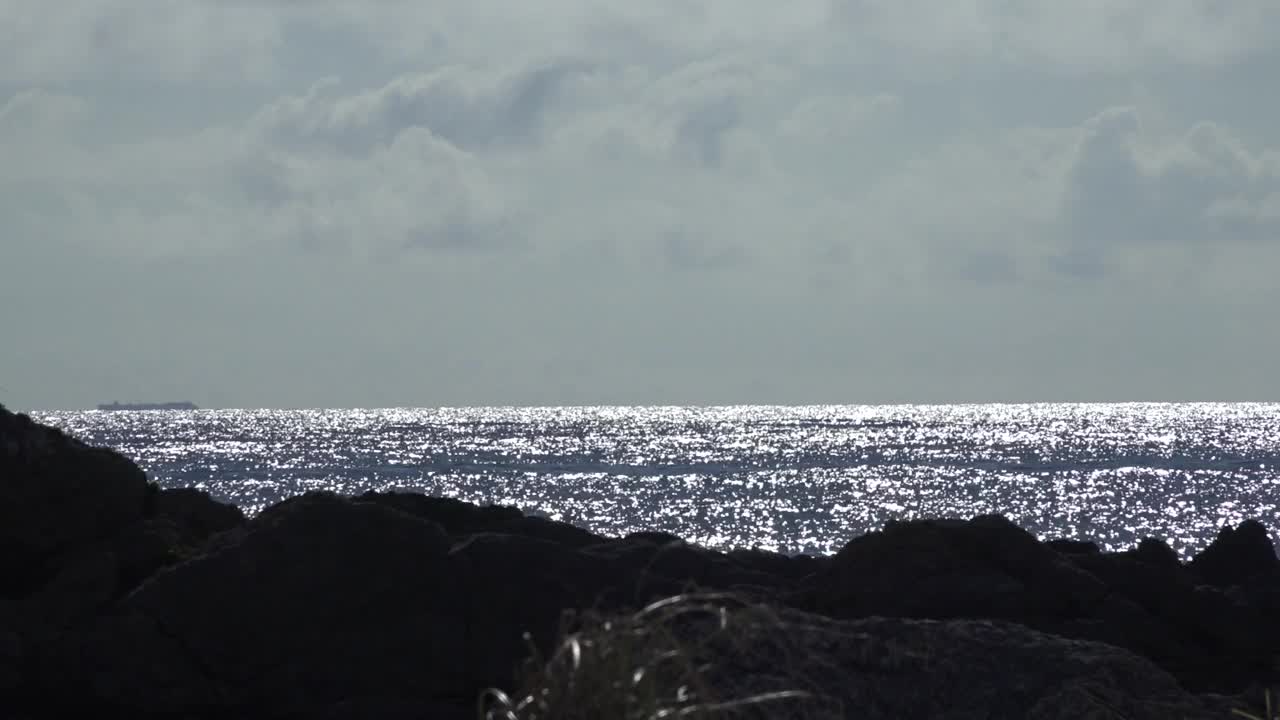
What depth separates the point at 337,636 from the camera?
1473cm

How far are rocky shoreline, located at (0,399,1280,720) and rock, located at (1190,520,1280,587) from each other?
502 centimetres

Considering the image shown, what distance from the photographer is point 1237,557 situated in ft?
75.9

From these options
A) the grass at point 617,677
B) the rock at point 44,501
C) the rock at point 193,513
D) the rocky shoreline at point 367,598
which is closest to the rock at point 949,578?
the rocky shoreline at point 367,598

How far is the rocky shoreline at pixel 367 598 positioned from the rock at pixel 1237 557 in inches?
197

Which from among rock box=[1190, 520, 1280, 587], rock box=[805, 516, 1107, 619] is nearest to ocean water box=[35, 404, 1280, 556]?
rock box=[1190, 520, 1280, 587]

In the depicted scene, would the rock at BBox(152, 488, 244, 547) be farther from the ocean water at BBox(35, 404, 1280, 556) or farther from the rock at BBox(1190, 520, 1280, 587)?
the ocean water at BBox(35, 404, 1280, 556)

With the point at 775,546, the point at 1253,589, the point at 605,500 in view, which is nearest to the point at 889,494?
the point at 605,500

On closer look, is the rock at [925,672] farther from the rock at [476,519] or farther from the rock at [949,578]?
the rock at [476,519]

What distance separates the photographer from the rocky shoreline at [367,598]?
14383 millimetres

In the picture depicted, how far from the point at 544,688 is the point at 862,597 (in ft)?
33.5

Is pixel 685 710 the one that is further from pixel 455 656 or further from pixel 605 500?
pixel 605 500

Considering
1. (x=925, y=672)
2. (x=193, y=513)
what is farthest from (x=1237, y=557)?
(x=193, y=513)

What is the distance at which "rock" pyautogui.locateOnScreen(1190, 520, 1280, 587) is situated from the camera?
2288 cm

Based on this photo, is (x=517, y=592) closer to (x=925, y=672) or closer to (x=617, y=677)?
(x=925, y=672)
